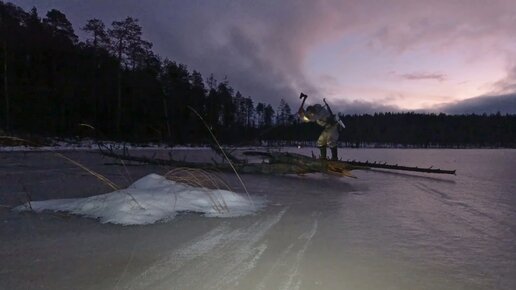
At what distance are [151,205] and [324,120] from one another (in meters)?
11.1

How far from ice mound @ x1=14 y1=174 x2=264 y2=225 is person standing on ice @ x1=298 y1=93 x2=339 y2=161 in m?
8.93

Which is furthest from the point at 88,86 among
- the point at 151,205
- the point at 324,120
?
the point at 151,205

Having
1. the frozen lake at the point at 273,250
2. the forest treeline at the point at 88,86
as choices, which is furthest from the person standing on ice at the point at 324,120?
the forest treeline at the point at 88,86

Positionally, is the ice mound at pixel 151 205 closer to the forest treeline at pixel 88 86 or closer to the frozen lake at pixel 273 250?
the frozen lake at pixel 273 250

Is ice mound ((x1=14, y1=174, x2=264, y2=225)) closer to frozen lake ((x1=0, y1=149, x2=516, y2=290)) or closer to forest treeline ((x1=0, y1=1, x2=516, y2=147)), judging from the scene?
frozen lake ((x1=0, y1=149, x2=516, y2=290))

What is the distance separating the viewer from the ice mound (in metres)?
5.92

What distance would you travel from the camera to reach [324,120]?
16.4m

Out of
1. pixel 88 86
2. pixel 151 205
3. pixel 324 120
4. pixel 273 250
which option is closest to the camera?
pixel 273 250

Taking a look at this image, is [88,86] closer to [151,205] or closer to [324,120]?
[324,120]

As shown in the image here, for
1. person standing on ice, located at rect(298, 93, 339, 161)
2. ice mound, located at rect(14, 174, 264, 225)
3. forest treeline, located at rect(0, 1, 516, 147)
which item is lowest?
ice mound, located at rect(14, 174, 264, 225)

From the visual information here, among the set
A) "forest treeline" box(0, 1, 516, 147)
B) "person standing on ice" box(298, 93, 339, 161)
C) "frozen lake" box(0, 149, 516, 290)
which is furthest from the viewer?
"forest treeline" box(0, 1, 516, 147)

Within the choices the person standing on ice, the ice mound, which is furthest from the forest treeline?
the ice mound

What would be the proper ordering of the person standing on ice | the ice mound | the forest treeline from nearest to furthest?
1. the ice mound
2. the person standing on ice
3. the forest treeline

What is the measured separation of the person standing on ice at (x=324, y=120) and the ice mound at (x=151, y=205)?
29.3 ft
